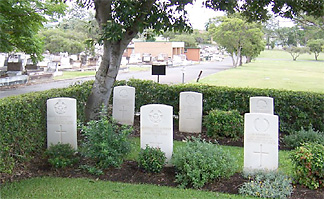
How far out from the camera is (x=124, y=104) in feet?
35.8

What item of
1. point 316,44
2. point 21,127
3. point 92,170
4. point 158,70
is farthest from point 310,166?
point 316,44

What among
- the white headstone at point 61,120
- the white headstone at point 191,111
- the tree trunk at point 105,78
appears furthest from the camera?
the white headstone at point 191,111

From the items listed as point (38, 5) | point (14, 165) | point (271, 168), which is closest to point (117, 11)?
point (38, 5)

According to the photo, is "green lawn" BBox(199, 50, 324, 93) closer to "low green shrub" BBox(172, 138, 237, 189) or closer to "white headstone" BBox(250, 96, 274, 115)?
"white headstone" BBox(250, 96, 274, 115)

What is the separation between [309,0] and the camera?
10625 mm

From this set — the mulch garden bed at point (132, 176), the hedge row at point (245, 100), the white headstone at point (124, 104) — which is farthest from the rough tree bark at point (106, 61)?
the mulch garden bed at point (132, 176)

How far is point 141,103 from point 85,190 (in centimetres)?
646

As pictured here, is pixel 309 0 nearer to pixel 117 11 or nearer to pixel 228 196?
pixel 117 11

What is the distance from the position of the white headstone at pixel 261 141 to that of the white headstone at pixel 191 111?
3620 millimetres

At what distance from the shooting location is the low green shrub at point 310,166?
5.79 meters

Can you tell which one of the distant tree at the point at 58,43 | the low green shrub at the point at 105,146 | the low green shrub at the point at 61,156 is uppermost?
the distant tree at the point at 58,43

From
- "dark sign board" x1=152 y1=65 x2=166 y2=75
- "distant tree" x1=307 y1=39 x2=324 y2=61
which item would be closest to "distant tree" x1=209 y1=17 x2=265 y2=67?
"distant tree" x1=307 y1=39 x2=324 y2=61

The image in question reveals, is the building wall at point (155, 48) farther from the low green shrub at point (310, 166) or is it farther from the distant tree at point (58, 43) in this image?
the low green shrub at point (310, 166)

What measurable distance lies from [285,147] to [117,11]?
550cm
